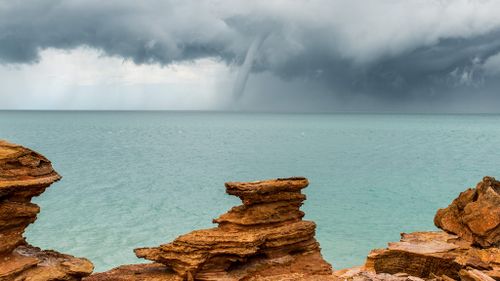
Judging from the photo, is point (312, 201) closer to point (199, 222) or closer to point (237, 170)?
point (199, 222)

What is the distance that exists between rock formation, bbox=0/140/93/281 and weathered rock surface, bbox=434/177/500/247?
21.7 metres

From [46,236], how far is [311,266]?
37.9 meters

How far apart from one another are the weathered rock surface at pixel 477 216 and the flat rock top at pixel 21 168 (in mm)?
23377

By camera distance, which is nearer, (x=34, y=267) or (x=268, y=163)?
(x=34, y=267)

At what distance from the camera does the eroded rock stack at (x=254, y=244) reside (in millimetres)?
21062

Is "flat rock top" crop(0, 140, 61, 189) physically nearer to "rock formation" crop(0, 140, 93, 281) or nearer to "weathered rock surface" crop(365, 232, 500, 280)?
"rock formation" crop(0, 140, 93, 281)

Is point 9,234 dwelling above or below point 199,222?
above

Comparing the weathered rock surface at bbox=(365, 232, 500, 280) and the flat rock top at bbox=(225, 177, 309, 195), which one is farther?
the weathered rock surface at bbox=(365, 232, 500, 280)

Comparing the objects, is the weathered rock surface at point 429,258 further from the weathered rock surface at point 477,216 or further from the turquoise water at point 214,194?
the turquoise water at point 214,194

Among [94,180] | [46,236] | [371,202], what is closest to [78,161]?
[94,180]

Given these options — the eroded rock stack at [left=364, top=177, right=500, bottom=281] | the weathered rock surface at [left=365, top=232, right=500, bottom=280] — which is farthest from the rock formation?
the eroded rock stack at [left=364, top=177, right=500, bottom=281]

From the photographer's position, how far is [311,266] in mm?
22922

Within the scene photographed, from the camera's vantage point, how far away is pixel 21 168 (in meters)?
18.7

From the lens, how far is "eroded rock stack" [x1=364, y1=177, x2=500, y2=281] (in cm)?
2249
